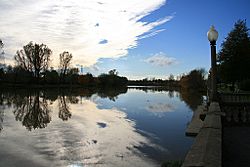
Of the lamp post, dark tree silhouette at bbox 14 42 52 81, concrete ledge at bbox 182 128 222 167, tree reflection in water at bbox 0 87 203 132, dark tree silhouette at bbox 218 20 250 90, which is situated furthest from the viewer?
dark tree silhouette at bbox 14 42 52 81

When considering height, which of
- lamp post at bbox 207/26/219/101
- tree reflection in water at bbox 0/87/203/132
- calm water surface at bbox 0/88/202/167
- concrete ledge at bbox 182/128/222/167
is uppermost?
lamp post at bbox 207/26/219/101

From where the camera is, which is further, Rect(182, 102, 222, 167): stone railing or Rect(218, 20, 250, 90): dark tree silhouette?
Rect(218, 20, 250, 90): dark tree silhouette

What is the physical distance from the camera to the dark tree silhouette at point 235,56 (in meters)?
28.4

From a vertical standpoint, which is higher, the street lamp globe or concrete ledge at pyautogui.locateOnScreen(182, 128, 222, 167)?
the street lamp globe

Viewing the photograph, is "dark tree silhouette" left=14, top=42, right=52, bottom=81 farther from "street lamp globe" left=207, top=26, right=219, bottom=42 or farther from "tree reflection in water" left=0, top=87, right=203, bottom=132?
"street lamp globe" left=207, top=26, right=219, bottom=42

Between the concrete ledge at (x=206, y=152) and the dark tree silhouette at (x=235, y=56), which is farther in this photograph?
the dark tree silhouette at (x=235, y=56)

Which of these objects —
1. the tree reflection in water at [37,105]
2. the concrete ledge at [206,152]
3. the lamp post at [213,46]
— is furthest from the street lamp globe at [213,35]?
the tree reflection in water at [37,105]

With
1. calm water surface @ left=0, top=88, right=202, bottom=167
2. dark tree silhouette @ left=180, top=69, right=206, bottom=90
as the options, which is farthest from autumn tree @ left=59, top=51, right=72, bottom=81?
calm water surface @ left=0, top=88, right=202, bottom=167

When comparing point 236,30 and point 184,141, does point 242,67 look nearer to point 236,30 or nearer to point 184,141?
point 236,30

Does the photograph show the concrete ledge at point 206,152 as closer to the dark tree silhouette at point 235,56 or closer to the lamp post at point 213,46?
the lamp post at point 213,46

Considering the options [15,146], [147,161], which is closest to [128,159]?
[147,161]

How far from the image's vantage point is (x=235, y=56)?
28891 mm

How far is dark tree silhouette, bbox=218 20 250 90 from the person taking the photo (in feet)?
93.3

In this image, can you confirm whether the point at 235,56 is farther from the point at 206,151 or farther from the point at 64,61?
the point at 64,61
